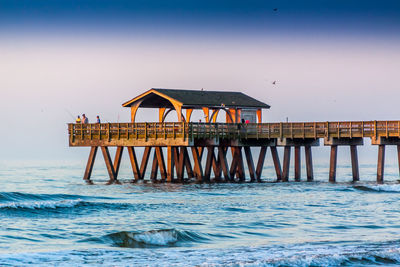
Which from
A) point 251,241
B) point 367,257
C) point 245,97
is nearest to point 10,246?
point 251,241

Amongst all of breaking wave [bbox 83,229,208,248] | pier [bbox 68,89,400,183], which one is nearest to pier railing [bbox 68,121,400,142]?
pier [bbox 68,89,400,183]

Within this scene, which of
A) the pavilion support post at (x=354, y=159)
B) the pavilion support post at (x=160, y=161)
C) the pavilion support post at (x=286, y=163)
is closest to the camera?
the pavilion support post at (x=354, y=159)

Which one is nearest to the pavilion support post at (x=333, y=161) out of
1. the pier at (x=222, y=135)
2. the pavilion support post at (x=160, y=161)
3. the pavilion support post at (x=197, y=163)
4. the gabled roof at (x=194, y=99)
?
the pier at (x=222, y=135)

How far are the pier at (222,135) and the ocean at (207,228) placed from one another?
360cm

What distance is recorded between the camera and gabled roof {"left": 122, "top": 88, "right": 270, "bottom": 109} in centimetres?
4756

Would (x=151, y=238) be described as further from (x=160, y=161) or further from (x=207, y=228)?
(x=160, y=161)

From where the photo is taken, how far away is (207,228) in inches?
1048

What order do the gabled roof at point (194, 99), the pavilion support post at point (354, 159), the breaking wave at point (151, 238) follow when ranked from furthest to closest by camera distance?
1. the gabled roof at point (194, 99)
2. the pavilion support post at point (354, 159)
3. the breaking wave at point (151, 238)

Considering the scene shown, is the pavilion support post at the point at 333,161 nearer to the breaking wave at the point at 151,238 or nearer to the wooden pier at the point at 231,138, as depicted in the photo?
the wooden pier at the point at 231,138

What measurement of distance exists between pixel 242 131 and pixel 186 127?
161 inches

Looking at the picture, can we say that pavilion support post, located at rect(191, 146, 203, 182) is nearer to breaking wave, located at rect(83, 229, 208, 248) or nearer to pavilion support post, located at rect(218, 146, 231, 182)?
pavilion support post, located at rect(218, 146, 231, 182)

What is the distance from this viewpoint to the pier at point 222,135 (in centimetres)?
4391

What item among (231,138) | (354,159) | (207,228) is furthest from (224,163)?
(207,228)

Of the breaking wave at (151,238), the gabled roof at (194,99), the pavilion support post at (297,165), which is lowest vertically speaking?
the breaking wave at (151,238)
